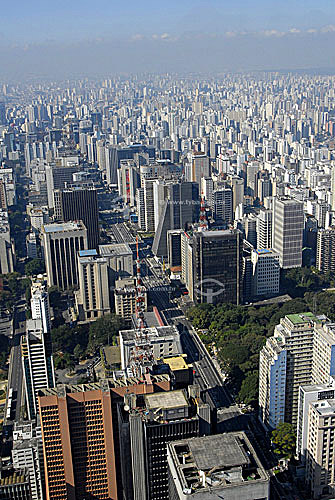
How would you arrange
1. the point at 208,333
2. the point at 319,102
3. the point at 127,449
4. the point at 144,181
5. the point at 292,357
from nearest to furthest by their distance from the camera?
the point at 127,449 → the point at 292,357 → the point at 208,333 → the point at 144,181 → the point at 319,102

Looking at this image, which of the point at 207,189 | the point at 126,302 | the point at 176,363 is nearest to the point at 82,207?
the point at 126,302

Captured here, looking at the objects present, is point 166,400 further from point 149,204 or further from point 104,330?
point 149,204

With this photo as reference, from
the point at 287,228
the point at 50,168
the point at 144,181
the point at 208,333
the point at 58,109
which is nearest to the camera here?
the point at 208,333

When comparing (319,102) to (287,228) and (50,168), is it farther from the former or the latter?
(287,228)

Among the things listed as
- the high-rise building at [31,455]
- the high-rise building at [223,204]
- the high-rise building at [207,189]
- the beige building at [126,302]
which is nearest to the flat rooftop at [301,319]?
the high-rise building at [31,455]

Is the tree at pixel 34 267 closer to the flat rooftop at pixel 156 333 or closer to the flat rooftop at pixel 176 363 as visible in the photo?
the flat rooftop at pixel 156 333

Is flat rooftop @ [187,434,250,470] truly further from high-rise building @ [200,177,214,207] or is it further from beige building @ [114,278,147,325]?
high-rise building @ [200,177,214,207]

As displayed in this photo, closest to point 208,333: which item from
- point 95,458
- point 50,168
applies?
point 95,458

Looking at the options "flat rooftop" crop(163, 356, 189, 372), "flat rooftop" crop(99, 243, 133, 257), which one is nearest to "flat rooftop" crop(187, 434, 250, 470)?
"flat rooftop" crop(163, 356, 189, 372)
